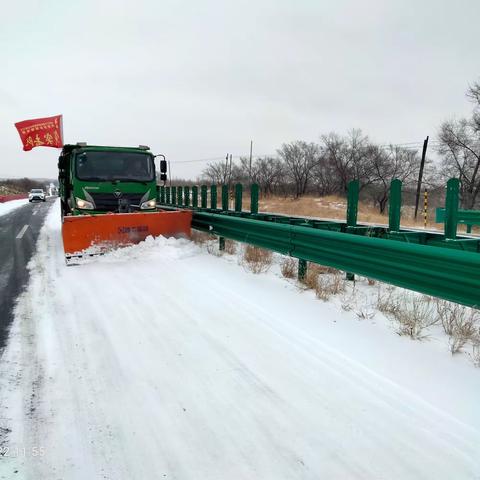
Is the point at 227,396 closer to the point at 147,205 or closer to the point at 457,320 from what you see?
the point at 457,320

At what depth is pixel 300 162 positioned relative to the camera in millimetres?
69188

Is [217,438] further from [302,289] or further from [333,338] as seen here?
[302,289]

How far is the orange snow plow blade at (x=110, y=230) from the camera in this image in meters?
7.65

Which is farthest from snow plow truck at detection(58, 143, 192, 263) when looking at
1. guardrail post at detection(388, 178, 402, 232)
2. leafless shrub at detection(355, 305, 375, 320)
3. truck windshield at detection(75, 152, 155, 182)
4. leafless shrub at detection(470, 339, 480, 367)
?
leafless shrub at detection(470, 339, 480, 367)

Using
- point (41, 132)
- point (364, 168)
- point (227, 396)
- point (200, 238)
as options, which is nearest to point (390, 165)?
point (364, 168)

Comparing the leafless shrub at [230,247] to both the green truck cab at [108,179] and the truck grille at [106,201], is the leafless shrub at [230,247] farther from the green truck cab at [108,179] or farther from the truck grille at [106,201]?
the truck grille at [106,201]

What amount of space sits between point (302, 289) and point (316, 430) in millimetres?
3166

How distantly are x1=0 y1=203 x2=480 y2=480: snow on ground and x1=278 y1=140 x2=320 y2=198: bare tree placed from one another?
211ft

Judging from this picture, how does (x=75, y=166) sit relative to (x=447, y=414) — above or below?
above

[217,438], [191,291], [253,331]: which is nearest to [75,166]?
[191,291]

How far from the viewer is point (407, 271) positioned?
4.07 m

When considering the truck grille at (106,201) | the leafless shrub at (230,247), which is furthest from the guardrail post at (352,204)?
the truck grille at (106,201)

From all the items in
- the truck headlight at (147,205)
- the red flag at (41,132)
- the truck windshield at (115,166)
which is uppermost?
the red flag at (41,132)

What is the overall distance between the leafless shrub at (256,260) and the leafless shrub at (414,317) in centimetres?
254
